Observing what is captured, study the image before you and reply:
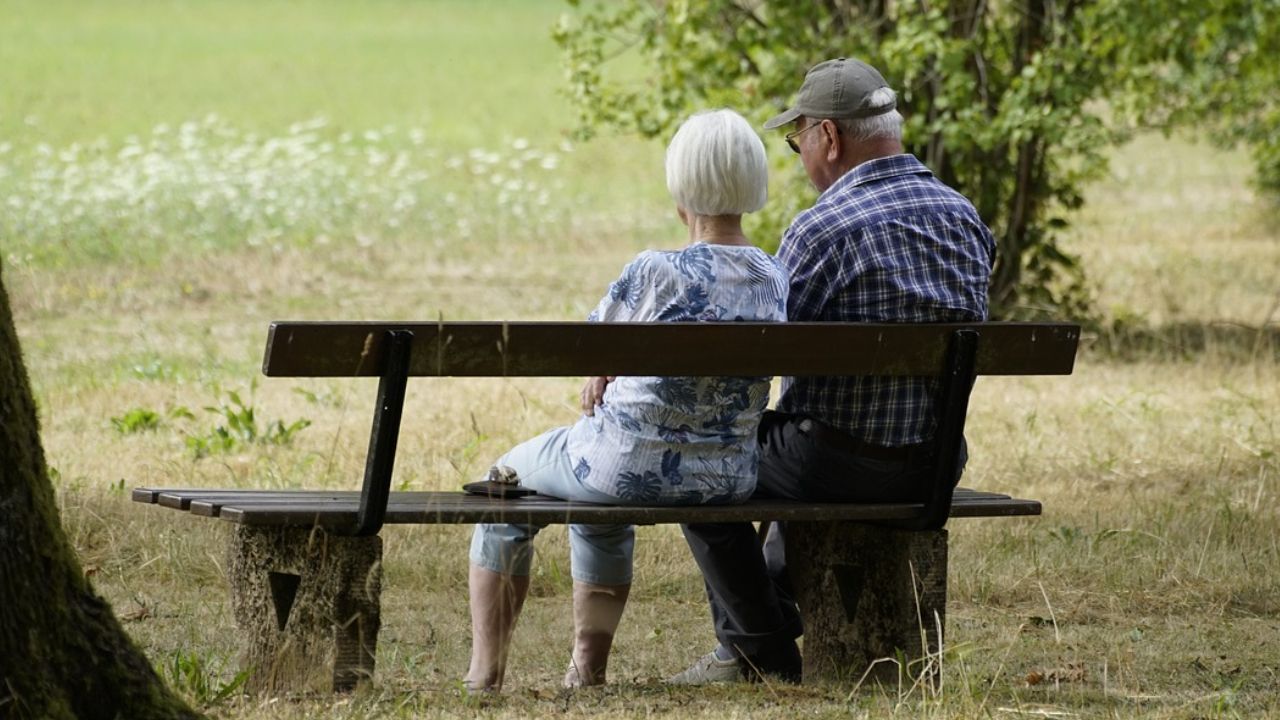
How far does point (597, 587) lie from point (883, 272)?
1111mm

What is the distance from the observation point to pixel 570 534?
4.75m

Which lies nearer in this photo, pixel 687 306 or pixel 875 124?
pixel 687 306

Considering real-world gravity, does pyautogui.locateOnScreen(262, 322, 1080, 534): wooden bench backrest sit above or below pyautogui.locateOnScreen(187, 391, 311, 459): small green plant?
above

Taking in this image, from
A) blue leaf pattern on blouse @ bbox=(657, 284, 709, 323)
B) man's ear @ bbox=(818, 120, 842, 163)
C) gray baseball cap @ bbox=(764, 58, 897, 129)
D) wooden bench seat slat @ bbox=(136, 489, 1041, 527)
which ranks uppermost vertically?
gray baseball cap @ bbox=(764, 58, 897, 129)

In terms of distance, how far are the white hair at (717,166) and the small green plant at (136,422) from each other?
4.46m

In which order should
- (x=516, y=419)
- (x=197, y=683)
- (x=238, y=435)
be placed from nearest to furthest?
(x=197, y=683)
(x=238, y=435)
(x=516, y=419)

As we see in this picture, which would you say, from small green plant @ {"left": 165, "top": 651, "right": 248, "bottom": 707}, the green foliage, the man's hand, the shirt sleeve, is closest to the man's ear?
the shirt sleeve

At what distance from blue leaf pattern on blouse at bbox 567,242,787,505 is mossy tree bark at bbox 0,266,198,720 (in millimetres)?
1302

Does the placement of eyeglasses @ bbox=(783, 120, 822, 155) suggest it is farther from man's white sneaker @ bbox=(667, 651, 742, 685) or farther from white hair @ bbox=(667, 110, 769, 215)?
man's white sneaker @ bbox=(667, 651, 742, 685)

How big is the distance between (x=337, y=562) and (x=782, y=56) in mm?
7261

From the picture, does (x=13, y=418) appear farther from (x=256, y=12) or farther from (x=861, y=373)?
(x=256, y=12)

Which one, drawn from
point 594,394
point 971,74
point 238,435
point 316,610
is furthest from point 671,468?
point 971,74

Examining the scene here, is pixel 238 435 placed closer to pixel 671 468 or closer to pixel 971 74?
pixel 671 468

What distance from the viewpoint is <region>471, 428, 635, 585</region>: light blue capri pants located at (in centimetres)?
463
